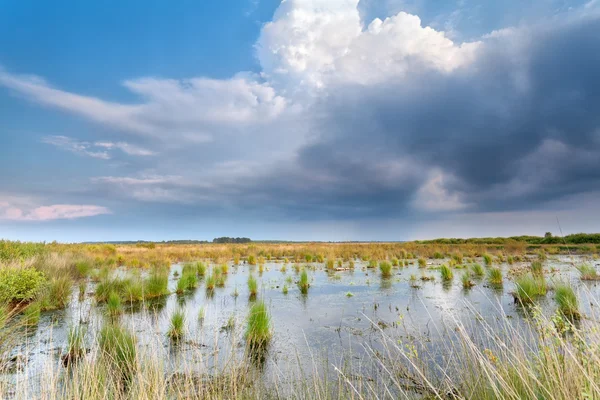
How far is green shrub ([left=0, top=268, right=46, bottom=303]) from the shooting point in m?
8.80

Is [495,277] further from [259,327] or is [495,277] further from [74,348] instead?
[74,348]

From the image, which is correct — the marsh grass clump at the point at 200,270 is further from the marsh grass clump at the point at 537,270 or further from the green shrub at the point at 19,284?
the marsh grass clump at the point at 537,270

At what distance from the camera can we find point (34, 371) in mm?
5336

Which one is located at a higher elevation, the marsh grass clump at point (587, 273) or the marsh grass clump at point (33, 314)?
the marsh grass clump at point (587, 273)

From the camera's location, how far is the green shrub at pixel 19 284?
8.80 metres

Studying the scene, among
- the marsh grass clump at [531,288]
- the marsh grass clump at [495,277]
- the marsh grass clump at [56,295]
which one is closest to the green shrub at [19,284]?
the marsh grass clump at [56,295]

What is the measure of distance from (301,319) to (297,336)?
1.44 m

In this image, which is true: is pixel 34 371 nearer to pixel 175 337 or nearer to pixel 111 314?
pixel 175 337

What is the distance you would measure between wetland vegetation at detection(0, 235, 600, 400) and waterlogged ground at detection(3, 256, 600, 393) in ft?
0.19

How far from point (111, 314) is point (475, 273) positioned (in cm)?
1564

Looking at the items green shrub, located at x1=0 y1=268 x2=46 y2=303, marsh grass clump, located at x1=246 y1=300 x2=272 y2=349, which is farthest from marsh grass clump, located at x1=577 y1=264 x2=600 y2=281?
green shrub, located at x1=0 y1=268 x2=46 y2=303

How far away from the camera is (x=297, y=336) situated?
7.24 metres

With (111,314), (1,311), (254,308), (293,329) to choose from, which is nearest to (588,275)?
(293,329)

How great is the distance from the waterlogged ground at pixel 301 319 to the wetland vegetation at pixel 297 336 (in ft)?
0.19
